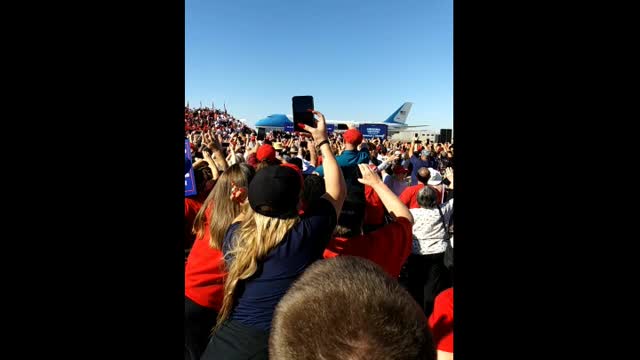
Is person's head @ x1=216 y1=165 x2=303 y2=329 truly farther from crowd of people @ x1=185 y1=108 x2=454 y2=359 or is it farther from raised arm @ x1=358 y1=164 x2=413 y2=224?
raised arm @ x1=358 y1=164 x2=413 y2=224

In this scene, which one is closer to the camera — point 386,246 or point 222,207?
point 386,246

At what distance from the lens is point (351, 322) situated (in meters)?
0.78

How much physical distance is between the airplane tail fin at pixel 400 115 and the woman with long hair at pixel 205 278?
58.7m

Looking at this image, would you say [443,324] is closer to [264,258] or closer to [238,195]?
A: [264,258]

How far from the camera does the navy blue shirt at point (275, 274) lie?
1.63 metres

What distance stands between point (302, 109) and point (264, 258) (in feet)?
5.12

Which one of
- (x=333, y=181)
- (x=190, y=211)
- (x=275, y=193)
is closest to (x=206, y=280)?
(x=275, y=193)

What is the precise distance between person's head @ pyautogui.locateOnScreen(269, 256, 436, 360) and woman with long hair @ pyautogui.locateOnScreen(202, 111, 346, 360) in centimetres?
74

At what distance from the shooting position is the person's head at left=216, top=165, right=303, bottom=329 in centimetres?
164

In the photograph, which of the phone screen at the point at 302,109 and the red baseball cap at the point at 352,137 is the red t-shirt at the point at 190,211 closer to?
the phone screen at the point at 302,109

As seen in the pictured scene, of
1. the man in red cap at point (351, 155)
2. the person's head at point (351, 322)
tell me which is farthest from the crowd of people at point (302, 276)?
the man in red cap at point (351, 155)

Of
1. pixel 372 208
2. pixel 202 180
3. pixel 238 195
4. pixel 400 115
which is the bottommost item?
pixel 372 208
